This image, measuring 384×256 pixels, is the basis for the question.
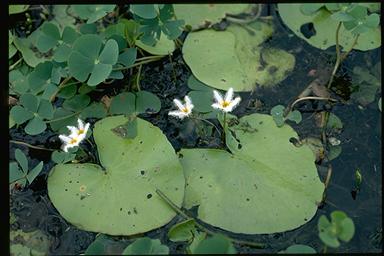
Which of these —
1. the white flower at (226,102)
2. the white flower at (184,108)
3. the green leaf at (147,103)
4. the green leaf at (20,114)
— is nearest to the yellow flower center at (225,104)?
the white flower at (226,102)

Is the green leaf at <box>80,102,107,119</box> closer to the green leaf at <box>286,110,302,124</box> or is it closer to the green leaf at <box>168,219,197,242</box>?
the green leaf at <box>168,219,197,242</box>

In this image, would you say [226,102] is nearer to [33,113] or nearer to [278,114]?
[278,114]

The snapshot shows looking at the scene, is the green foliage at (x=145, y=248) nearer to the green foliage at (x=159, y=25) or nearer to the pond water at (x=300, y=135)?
the pond water at (x=300, y=135)

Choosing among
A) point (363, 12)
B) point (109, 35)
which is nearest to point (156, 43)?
point (109, 35)

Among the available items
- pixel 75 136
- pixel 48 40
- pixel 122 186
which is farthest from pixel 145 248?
pixel 48 40

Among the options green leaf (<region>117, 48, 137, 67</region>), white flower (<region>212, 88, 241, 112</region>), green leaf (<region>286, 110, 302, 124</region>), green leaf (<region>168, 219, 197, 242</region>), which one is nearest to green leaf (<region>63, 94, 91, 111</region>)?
green leaf (<region>117, 48, 137, 67</region>)

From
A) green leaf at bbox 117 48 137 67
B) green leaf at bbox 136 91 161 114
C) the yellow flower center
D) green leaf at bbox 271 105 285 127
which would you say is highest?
green leaf at bbox 117 48 137 67
